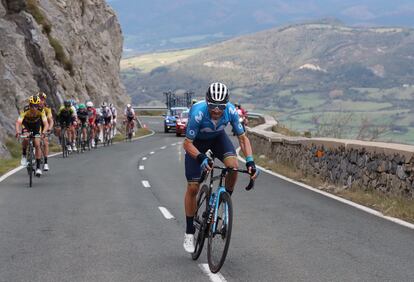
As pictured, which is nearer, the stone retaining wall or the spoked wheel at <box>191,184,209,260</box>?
the spoked wheel at <box>191,184,209,260</box>

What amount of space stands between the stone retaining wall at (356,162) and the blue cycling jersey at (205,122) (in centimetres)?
446

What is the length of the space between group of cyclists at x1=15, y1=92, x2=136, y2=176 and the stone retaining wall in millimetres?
5961

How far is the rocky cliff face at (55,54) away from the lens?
100 feet

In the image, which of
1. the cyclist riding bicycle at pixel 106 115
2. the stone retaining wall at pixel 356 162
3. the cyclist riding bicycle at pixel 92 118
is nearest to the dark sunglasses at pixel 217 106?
the stone retaining wall at pixel 356 162

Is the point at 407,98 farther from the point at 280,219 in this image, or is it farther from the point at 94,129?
the point at 280,219

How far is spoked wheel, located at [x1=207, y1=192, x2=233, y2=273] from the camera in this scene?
6.88 metres

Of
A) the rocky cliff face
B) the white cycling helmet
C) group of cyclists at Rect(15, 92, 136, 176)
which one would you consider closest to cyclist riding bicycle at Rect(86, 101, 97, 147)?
group of cyclists at Rect(15, 92, 136, 176)

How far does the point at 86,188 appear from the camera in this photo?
15062 mm

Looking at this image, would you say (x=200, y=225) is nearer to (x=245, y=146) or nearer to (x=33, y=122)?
(x=245, y=146)

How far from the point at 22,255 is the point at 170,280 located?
199cm

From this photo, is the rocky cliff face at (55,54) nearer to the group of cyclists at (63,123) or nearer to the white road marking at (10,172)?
Answer: the group of cyclists at (63,123)

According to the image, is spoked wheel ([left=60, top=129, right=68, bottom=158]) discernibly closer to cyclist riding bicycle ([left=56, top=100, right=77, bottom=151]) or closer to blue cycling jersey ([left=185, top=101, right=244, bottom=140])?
cyclist riding bicycle ([left=56, top=100, right=77, bottom=151])

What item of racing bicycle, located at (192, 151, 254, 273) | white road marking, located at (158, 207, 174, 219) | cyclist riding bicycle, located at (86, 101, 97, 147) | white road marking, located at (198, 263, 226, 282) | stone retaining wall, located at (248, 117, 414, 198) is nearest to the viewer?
white road marking, located at (198, 263, 226, 282)

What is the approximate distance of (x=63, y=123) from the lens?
2362 centimetres
